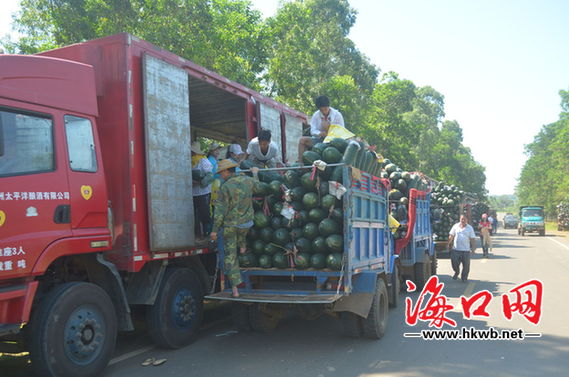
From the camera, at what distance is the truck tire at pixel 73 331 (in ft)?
14.0

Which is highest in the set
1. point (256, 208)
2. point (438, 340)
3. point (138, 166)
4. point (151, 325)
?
point (138, 166)

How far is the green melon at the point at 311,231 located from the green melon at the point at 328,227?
3.1 inches

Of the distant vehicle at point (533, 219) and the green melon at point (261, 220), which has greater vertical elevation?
the green melon at point (261, 220)

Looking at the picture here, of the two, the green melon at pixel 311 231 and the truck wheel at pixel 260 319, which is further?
the truck wheel at pixel 260 319

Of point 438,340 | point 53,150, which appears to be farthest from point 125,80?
point 438,340

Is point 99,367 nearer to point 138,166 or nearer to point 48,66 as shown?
point 138,166

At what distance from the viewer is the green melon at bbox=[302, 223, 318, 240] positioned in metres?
5.85

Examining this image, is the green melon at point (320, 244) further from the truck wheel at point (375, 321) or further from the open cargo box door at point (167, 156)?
the open cargo box door at point (167, 156)

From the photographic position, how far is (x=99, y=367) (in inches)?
188

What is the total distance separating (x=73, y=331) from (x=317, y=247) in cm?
288

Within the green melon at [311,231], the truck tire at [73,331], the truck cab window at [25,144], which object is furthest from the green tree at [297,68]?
the truck tire at [73,331]

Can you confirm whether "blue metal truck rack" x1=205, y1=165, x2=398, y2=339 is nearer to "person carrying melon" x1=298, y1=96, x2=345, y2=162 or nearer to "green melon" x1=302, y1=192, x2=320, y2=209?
"green melon" x1=302, y1=192, x2=320, y2=209

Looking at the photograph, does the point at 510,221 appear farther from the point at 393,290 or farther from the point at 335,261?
the point at 335,261

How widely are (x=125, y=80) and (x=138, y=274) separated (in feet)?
8.04
